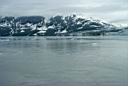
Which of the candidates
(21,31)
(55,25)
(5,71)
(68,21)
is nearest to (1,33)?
(21,31)

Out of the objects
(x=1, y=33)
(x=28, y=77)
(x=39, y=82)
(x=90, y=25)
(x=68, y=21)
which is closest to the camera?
(x=39, y=82)

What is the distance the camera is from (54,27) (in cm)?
16175

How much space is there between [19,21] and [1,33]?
1653 inches

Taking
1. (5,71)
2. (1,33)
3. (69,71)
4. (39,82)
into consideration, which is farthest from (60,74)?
(1,33)

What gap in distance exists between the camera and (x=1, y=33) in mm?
150250

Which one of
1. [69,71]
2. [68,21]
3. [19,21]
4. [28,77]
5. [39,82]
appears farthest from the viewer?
[19,21]

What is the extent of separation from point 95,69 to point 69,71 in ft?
5.56

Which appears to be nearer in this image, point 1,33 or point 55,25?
point 1,33

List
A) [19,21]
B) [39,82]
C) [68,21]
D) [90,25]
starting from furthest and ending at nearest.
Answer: [19,21], [68,21], [90,25], [39,82]

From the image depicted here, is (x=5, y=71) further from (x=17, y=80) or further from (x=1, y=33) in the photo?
(x=1, y=33)

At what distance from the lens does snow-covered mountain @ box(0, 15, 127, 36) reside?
143875mm

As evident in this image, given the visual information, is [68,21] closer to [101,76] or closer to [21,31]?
[21,31]

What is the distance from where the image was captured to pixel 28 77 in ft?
49.9

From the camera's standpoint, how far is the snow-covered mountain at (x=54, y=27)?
472 feet
